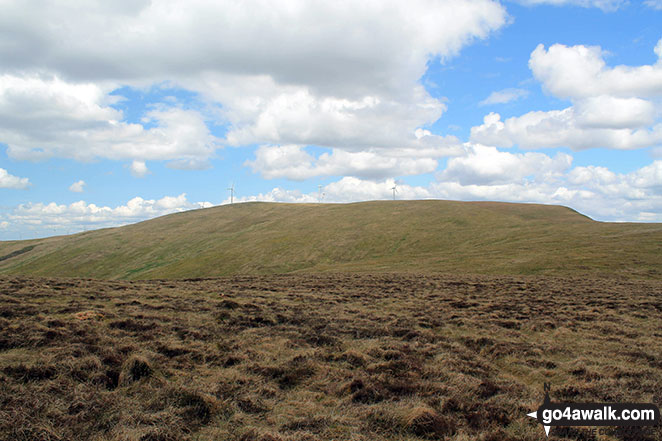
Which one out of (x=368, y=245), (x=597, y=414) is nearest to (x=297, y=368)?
(x=597, y=414)

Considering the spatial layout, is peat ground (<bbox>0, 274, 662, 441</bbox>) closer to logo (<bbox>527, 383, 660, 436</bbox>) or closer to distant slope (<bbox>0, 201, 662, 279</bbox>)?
logo (<bbox>527, 383, 660, 436</bbox>)

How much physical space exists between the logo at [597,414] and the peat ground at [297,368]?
1.24 feet

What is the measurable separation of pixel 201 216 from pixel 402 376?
568 ft

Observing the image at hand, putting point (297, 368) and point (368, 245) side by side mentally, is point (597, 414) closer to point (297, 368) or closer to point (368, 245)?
point (297, 368)

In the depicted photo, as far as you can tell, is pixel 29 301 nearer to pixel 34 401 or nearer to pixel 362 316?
pixel 34 401

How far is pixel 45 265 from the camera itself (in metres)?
119

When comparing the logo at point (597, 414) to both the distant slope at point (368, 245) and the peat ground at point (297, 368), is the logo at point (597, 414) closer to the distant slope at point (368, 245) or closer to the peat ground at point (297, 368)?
the peat ground at point (297, 368)

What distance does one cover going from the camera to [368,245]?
322 ft

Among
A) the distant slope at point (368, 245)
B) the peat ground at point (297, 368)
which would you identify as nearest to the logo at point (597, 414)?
the peat ground at point (297, 368)

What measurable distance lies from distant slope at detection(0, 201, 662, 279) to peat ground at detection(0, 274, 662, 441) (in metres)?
40.8

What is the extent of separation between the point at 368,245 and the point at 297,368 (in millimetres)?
86479

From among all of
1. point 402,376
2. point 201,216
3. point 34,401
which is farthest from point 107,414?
point 201,216

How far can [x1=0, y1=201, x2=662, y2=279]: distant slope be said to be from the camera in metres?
62.8

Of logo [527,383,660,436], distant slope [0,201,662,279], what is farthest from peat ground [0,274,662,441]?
distant slope [0,201,662,279]
